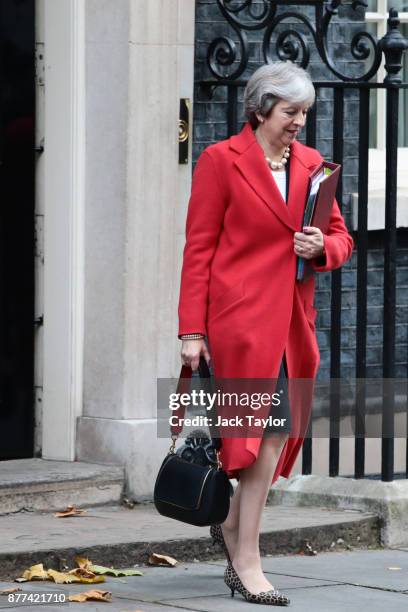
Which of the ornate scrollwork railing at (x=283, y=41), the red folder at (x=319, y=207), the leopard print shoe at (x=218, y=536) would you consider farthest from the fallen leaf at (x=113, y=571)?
the ornate scrollwork railing at (x=283, y=41)

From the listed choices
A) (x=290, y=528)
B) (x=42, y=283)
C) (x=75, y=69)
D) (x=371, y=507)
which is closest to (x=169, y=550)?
(x=290, y=528)

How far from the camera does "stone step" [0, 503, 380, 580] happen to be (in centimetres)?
610

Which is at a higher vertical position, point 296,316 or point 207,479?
point 296,316

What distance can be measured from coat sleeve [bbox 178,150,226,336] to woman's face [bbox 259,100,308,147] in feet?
0.80

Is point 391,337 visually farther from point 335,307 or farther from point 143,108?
point 143,108

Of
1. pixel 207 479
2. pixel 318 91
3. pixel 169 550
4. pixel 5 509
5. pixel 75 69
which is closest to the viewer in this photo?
pixel 207 479

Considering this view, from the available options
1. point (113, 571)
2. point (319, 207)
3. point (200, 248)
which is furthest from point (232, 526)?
point (319, 207)

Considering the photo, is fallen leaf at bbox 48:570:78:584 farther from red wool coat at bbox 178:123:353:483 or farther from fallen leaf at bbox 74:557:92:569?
red wool coat at bbox 178:123:353:483

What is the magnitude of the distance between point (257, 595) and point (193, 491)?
1.42ft

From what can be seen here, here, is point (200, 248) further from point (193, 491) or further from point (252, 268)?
point (193, 491)

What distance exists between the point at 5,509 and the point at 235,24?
241cm

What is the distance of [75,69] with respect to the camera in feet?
24.0

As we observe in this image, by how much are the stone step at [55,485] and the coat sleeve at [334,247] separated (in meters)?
1.78

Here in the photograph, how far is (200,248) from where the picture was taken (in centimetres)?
578
